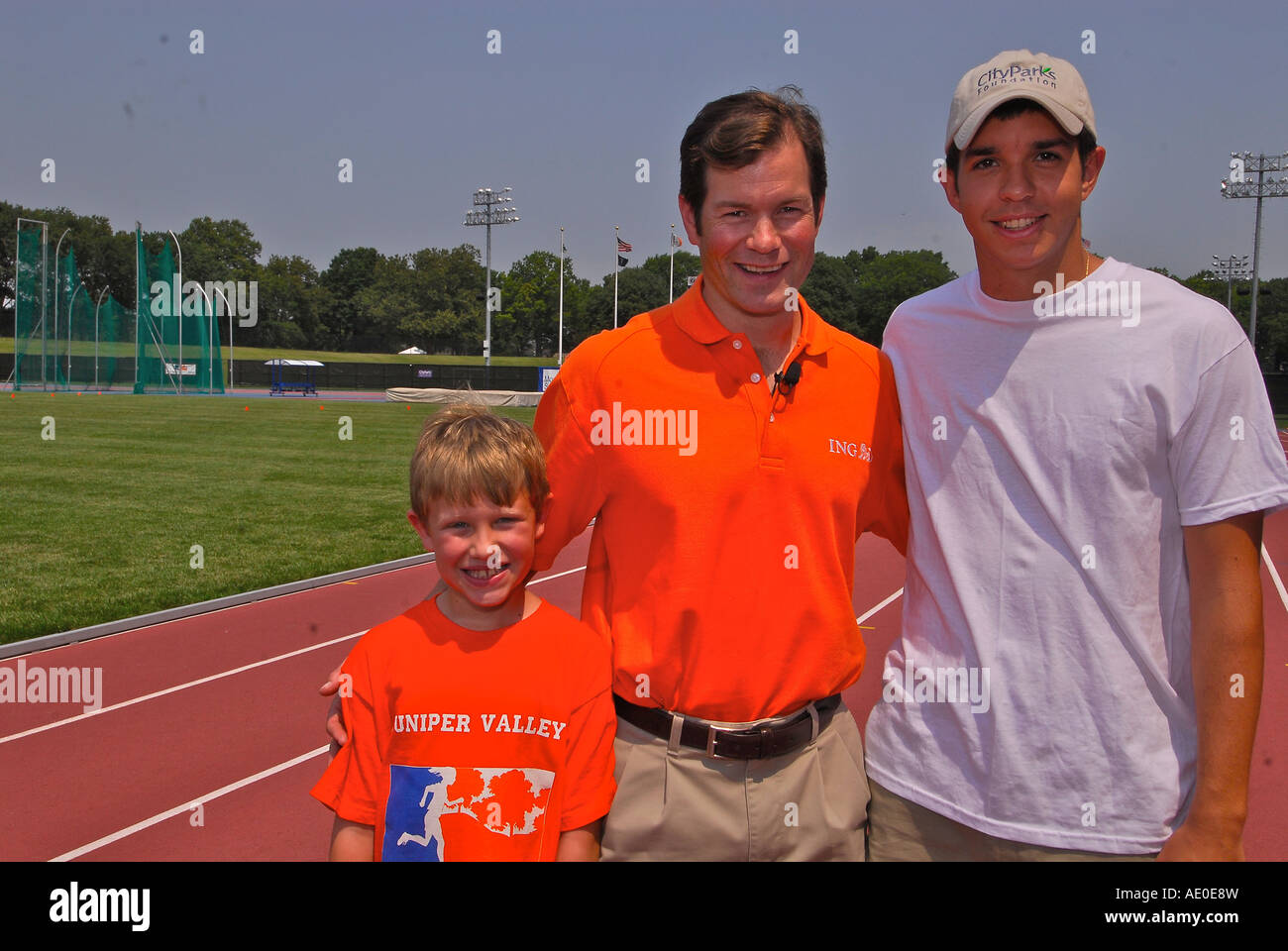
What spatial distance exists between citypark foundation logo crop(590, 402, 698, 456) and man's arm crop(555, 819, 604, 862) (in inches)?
35.2

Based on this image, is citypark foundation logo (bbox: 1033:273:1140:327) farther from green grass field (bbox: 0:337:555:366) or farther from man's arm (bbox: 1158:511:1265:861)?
green grass field (bbox: 0:337:555:366)

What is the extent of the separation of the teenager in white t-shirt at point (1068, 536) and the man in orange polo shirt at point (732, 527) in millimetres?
204

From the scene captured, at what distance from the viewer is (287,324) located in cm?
8162

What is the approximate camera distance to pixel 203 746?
5883mm

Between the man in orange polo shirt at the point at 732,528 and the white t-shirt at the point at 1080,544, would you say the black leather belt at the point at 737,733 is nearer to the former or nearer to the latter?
the man in orange polo shirt at the point at 732,528

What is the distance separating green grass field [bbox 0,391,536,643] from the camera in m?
9.66

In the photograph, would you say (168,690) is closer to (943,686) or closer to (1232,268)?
(943,686)

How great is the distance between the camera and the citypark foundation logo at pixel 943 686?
2.15m

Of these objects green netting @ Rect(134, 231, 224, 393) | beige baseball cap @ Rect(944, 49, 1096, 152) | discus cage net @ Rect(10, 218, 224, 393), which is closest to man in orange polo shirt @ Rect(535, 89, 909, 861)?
beige baseball cap @ Rect(944, 49, 1096, 152)

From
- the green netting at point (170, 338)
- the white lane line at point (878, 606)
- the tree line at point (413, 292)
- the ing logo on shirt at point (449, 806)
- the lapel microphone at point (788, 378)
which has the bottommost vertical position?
the white lane line at point (878, 606)

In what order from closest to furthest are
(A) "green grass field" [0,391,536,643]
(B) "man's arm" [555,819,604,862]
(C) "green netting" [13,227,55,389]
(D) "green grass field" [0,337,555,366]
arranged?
(B) "man's arm" [555,819,604,862] → (A) "green grass field" [0,391,536,643] → (C) "green netting" [13,227,55,389] → (D) "green grass field" [0,337,555,366]

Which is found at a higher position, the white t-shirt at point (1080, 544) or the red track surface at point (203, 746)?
the white t-shirt at point (1080, 544)

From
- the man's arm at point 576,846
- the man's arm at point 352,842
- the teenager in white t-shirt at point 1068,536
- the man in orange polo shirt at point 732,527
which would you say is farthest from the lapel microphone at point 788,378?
the man's arm at point 352,842
